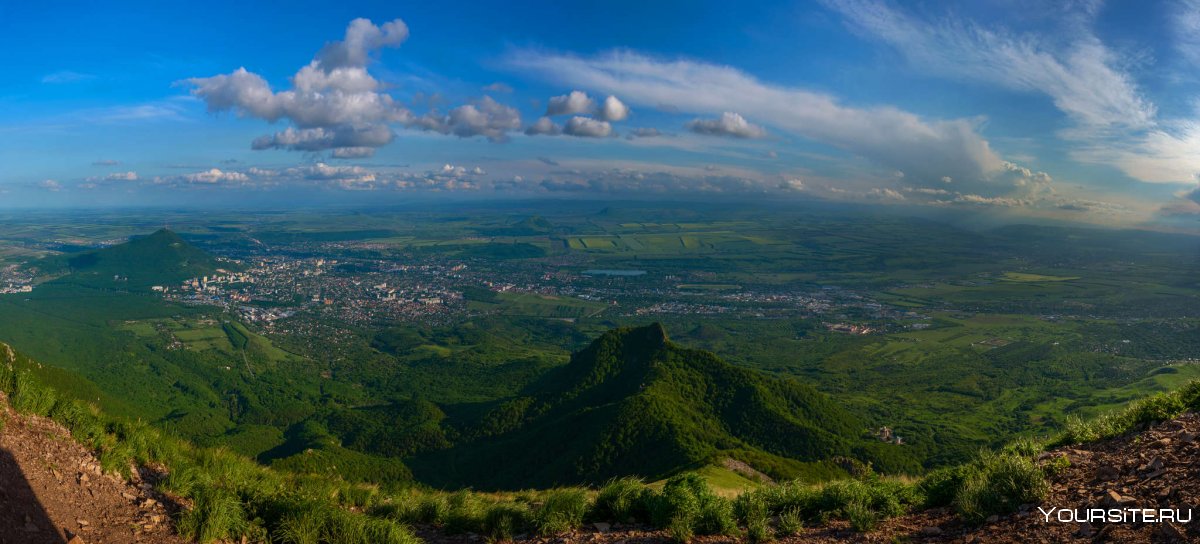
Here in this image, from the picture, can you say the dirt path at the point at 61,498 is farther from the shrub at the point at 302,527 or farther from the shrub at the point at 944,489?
the shrub at the point at 944,489

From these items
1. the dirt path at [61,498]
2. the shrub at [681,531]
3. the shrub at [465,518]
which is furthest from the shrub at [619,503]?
the dirt path at [61,498]

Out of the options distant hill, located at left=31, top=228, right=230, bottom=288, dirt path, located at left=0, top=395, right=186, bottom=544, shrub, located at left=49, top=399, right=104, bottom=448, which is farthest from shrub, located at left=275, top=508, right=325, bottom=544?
distant hill, located at left=31, top=228, right=230, bottom=288

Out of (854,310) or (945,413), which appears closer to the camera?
Result: (945,413)

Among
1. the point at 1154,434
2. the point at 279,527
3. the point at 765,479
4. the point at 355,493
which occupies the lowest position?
the point at 765,479

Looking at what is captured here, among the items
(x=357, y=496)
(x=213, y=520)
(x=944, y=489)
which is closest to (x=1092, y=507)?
(x=944, y=489)

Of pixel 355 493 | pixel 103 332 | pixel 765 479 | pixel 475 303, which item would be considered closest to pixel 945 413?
pixel 765 479

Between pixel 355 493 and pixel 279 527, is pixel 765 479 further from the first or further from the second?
pixel 279 527

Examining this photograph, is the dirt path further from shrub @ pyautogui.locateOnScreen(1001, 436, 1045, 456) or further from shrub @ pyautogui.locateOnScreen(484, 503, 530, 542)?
shrub @ pyautogui.locateOnScreen(1001, 436, 1045, 456)
